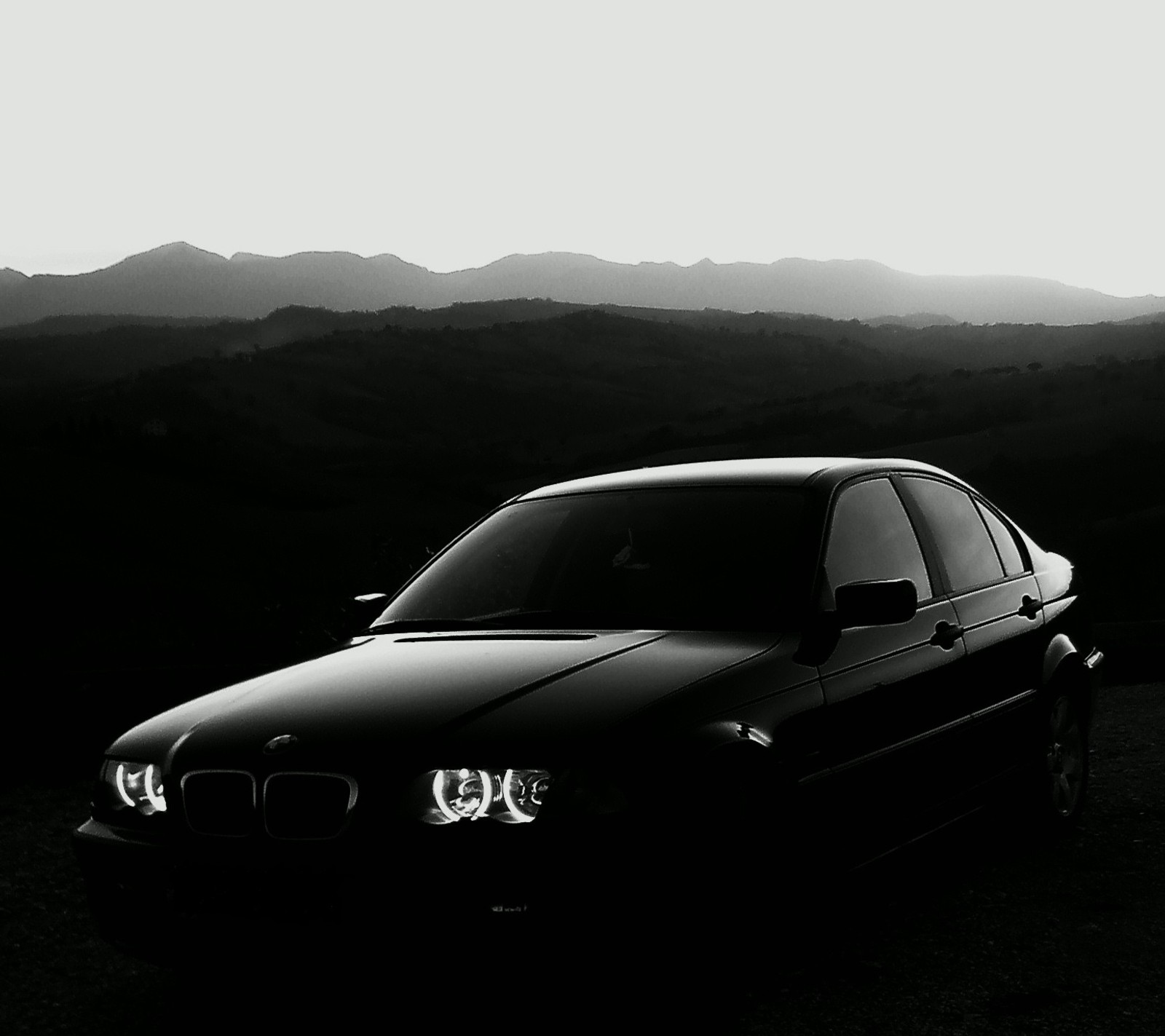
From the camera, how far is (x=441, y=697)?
13.4ft

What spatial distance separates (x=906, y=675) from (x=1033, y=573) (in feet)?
5.67

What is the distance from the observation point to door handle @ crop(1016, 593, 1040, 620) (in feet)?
20.6

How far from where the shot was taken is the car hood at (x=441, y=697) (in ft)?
12.7

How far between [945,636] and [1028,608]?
1027mm

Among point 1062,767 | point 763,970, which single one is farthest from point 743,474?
point 1062,767

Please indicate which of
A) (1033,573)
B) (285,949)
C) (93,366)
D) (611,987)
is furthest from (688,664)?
(93,366)

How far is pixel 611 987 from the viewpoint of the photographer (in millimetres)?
3734

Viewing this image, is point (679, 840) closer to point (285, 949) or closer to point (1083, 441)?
point (285, 949)

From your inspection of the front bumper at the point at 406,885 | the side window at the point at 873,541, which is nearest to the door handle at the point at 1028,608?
the side window at the point at 873,541

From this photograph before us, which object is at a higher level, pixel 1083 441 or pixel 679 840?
pixel 679 840

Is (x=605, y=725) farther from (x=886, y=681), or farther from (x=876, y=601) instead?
(x=886, y=681)

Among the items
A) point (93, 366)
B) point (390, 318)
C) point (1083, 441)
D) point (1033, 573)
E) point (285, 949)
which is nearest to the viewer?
point (285, 949)

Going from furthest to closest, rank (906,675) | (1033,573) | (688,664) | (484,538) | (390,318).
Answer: (390,318)
(1033,573)
(484,538)
(906,675)
(688,664)

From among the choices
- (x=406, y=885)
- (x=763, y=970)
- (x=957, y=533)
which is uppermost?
(x=957, y=533)
